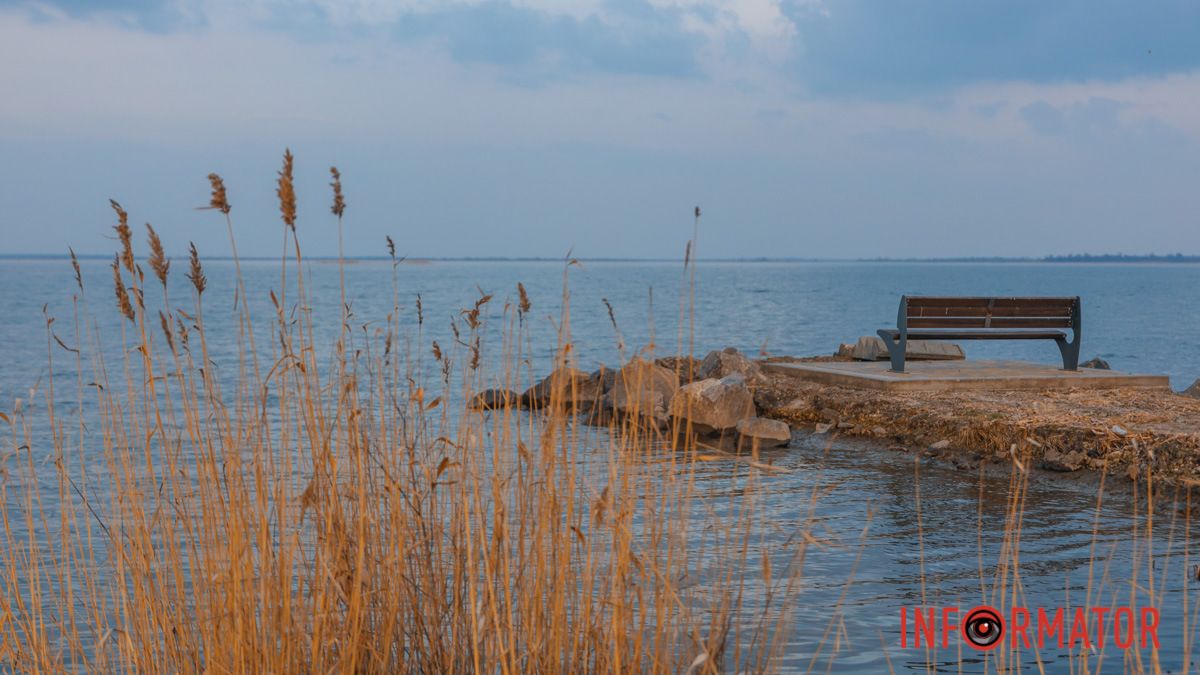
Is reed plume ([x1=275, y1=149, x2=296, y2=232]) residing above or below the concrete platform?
above

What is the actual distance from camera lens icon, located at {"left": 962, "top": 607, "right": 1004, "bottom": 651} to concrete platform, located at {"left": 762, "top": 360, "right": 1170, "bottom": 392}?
5696 mm

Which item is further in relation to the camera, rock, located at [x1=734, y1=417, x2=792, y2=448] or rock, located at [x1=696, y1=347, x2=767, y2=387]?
rock, located at [x1=696, y1=347, x2=767, y2=387]

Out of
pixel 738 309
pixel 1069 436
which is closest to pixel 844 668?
pixel 1069 436

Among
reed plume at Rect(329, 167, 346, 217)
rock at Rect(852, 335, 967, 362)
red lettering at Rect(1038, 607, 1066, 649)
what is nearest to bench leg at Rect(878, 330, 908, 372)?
rock at Rect(852, 335, 967, 362)

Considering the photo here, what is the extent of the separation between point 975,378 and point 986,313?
872 millimetres

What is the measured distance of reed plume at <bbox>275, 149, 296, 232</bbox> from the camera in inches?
97.9

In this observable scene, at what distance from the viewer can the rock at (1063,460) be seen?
7.79 metres

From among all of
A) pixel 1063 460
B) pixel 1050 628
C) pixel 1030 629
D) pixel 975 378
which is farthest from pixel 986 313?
pixel 1030 629

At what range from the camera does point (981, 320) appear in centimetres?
1081

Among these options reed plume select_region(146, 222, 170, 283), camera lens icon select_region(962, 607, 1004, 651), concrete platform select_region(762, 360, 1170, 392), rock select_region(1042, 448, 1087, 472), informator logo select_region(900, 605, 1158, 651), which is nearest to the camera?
reed plume select_region(146, 222, 170, 283)

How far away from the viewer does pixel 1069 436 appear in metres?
8.02

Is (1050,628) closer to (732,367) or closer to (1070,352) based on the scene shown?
(1070,352)

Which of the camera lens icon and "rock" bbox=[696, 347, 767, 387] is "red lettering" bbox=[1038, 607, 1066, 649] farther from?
"rock" bbox=[696, 347, 767, 387]

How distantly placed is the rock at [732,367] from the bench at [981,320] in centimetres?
149
